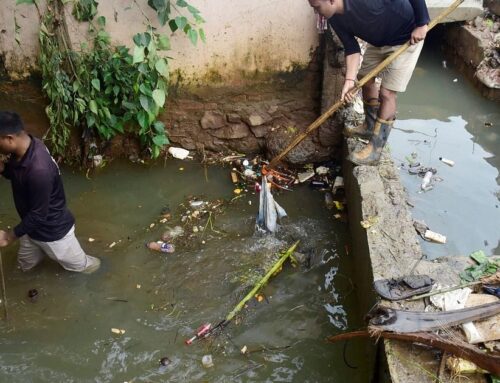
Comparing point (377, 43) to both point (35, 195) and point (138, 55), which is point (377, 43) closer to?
point (138, 55)

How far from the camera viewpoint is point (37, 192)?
2.79 meters

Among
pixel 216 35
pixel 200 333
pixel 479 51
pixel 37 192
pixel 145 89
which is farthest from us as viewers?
pixel 479 51

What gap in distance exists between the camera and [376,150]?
3893 mm

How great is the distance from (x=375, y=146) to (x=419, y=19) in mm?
1087

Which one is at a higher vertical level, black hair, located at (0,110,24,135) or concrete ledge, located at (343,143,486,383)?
black hair, located at (0,110,24,135)

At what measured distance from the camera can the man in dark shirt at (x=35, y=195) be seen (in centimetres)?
269

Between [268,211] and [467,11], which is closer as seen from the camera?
[268,211]

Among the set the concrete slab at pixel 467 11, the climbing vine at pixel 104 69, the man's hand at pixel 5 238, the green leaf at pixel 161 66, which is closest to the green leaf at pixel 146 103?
the climbing vine at pixel 104 69

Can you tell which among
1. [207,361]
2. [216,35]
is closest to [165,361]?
[207,361]

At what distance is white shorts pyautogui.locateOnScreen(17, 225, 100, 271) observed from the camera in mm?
3267

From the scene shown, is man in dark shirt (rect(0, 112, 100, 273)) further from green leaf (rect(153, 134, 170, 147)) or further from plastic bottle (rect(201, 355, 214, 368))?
green leaf (rect(153, 134, 170, 147))

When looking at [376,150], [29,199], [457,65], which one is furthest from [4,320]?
Result: [457,65]

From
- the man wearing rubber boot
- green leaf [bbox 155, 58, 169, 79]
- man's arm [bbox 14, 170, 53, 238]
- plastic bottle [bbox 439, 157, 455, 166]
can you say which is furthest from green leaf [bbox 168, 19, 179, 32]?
plastic bottle [bbox 439, 157, 455, 166]

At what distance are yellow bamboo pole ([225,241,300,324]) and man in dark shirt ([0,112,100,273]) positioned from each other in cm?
130
